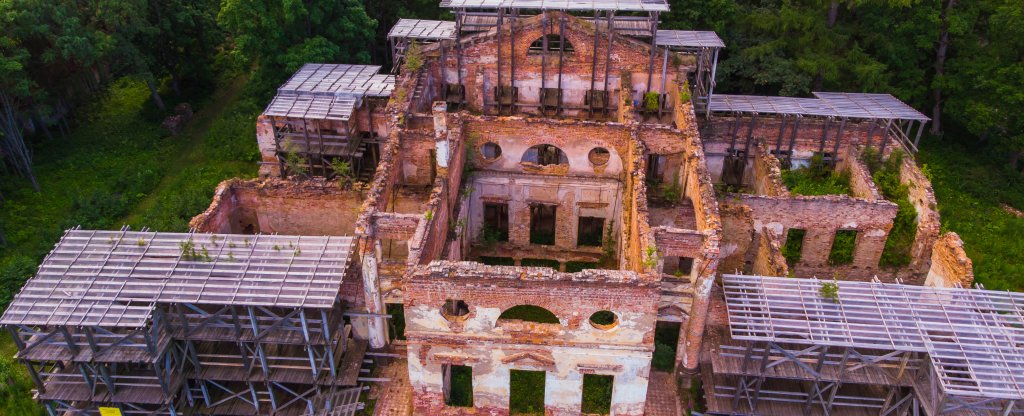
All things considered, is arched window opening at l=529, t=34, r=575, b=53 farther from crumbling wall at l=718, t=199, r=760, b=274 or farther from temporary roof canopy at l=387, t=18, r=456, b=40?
crumbling wall at l=718, t=199, r=760, b=274

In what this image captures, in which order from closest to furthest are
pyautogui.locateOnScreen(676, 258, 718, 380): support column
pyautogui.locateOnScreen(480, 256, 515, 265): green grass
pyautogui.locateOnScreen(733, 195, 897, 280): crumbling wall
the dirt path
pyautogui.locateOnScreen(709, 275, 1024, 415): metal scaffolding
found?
pyautogui.locateOnScreen(709, 275, 1024, 415): metal scaffolding
pyautogui.locateOnScreen(676, 258, 718, 380): support column
pyautogui.locateOnScreen(733, 195, 897, 280): crumbling wall
pyautogui.locateOnScreen(480, 256, 515, 265): green grass
the dirt path

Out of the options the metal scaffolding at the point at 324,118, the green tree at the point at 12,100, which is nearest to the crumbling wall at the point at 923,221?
the metal scaffolding at the point at 324,118

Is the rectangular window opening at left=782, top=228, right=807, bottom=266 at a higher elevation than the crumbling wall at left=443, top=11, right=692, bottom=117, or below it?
below

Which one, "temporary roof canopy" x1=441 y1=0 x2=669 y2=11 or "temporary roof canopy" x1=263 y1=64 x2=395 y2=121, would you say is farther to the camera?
"temporary roof canopy" x1=263 y1=64 x2=395 y2=121

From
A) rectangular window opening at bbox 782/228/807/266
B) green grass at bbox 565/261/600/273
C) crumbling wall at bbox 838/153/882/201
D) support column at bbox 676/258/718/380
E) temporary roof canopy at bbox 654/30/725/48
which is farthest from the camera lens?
temporary roof canopy at bbox 654/30/725/48

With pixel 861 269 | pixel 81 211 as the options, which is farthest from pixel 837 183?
pixel 81 211

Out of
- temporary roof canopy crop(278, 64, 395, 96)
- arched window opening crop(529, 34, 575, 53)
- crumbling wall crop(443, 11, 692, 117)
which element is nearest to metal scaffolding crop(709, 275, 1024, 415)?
crumbling wall crop(443, 11, 692, 117)

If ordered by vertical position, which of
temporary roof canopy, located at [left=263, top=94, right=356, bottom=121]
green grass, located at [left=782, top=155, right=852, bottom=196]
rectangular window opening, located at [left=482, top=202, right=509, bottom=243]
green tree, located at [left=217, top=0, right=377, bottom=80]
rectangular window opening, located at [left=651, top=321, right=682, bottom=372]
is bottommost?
rectangular window opening, located at [left=651, top=321, right=682, bottom=372]

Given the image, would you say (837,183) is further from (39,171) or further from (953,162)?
(39,171)
